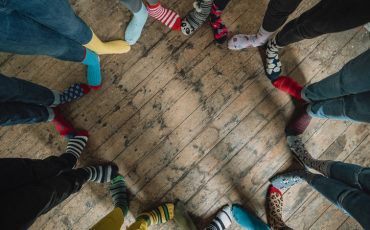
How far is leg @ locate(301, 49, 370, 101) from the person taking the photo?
115cm

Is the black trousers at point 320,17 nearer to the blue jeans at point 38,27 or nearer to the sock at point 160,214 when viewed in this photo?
the blue jeans at point 38,27

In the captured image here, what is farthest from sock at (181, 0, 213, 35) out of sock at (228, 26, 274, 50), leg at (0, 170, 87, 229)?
leg at (0, 170, 87, 229)

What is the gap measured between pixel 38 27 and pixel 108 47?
2.27 feet

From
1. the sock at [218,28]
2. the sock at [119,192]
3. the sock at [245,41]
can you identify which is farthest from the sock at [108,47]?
the sock at [119,192]

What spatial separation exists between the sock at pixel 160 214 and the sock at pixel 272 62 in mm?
1111

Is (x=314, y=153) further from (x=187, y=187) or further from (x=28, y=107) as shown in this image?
(x=28, y=107)

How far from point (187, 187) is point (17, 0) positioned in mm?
1445

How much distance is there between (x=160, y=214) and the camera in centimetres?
185

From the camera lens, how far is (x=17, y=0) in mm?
1017

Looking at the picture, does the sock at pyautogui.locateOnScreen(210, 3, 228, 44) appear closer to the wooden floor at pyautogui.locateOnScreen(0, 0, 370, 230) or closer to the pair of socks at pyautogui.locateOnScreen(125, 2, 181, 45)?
the wooden floor at pyautogui.locateOnScreen(0, 0, 370, 230)

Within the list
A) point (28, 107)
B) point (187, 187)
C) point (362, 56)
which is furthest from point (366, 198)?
point (28, 107)

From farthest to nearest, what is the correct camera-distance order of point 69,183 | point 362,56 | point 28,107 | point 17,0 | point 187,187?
point 187,187 → point 28,107 → point 69,183 → point 362,56 → point 17,0

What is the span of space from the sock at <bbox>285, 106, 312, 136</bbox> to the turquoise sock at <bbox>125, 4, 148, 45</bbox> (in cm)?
121

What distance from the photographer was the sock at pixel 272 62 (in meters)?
1.83
